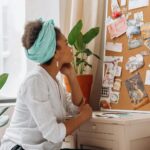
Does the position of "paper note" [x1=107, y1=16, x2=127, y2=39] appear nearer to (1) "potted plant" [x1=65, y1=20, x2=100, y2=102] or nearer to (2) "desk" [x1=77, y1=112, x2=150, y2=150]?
(1) "potted plant" [x1=65, y1=20, x2=100, y2=102]

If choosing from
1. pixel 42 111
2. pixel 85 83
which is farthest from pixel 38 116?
pixel 85 83

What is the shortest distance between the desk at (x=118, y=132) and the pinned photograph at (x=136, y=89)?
12 centimetres

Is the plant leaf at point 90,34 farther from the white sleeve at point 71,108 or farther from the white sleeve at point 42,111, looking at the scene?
the white sleeve at point 42,111

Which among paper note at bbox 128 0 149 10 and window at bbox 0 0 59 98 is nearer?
paper note at bbox 128 0 149 10

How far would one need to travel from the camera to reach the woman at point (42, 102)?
5.87 ft

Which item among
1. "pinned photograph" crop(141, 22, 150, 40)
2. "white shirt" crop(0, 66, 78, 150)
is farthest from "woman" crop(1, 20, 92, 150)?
"pinned photograph" crop(141, 22, 150, 40)

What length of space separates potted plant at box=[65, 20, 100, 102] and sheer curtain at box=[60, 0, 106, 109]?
0.12 m

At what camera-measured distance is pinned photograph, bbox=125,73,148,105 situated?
224 centimetres

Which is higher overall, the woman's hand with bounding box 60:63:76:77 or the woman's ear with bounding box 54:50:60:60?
the woman's ear with bounding box 54:50:60:60

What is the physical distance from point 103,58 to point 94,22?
29 cm

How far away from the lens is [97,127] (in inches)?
81.6


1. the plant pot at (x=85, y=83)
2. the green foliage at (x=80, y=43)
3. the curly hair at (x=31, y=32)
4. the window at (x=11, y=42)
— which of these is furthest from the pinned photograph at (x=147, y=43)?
the window at (x=11, y=42)

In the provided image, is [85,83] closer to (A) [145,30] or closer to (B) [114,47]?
(B) [114,47]

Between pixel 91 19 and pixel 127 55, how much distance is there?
459 mm
